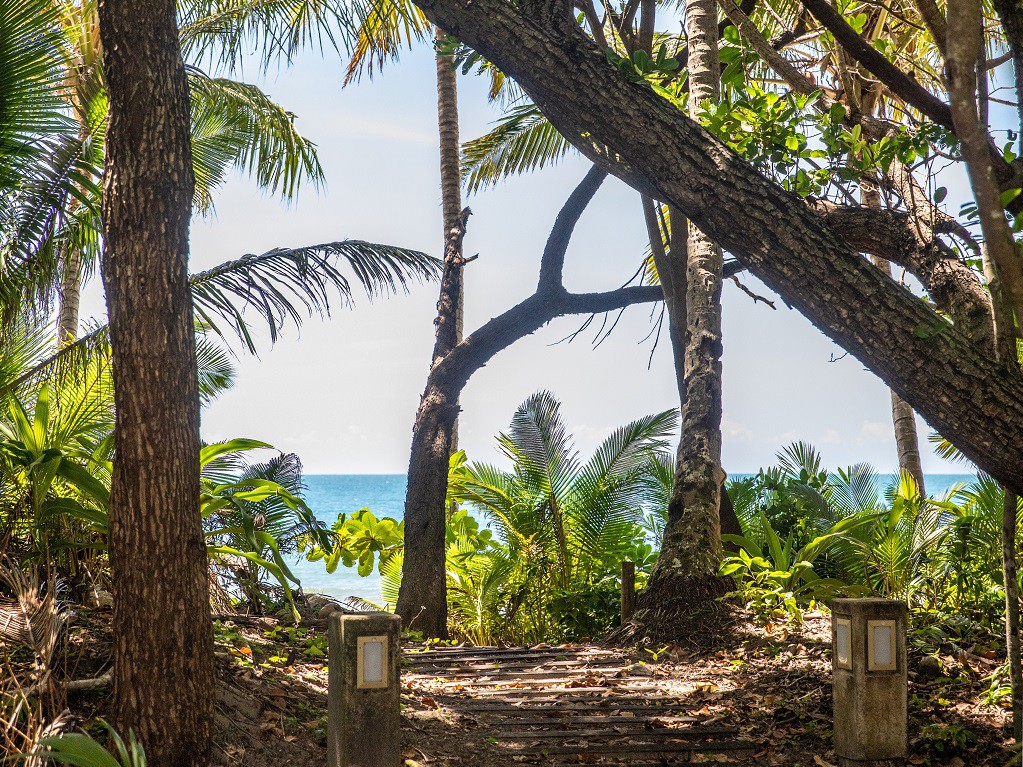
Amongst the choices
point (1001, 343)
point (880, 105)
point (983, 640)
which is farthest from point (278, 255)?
point (880, 105)

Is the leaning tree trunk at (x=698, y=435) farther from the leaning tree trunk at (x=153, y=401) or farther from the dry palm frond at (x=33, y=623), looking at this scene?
the dry palm frond at (x=33, y=623)

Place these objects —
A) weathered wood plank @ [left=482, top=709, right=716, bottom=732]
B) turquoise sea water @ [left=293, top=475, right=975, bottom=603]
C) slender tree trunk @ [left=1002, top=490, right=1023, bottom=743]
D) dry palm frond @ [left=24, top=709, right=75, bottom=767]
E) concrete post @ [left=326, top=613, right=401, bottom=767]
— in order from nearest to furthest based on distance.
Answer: dry palm frond @ [left=24, top=709, right=75, bottom=767] → concrete post @ [left=326, top=613, right=401, bottom=767] → slender tree trunk @ [left=1002, top=490, right=1023, bottom=743] → weathered wood plank @ [left=482, top=709, right=716, bottom=732] → turquoise sea water @ [left=293, top=475, right=975, bottom=603]

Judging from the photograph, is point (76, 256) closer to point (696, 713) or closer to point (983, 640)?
point (696, 713)

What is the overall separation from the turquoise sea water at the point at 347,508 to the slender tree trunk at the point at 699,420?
11785mm

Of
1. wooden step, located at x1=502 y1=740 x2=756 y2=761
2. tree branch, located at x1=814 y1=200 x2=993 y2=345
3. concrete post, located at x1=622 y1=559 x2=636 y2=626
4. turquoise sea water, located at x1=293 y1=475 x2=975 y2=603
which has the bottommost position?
turquoise sea water, located at x1=293 y1=475 x2=975 y2=603

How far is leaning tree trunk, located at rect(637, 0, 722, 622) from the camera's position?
7363mm

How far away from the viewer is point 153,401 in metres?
4.03

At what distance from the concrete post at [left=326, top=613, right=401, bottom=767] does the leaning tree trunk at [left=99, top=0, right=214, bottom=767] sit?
1.87 feet

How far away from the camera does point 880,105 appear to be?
29.8 ft

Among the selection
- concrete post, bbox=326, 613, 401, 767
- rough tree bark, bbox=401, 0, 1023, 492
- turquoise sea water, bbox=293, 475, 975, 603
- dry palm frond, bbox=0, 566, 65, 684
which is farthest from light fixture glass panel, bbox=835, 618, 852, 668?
turquoise sea water, bbox=293, 475, 975, 603

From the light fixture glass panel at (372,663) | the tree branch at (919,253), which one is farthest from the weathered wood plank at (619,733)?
the tree branch at (919,253)

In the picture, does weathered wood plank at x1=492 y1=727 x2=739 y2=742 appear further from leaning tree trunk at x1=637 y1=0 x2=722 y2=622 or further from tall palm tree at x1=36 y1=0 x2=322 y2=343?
tall palm tree at x1=36 y1=0 x2=322 y2=343

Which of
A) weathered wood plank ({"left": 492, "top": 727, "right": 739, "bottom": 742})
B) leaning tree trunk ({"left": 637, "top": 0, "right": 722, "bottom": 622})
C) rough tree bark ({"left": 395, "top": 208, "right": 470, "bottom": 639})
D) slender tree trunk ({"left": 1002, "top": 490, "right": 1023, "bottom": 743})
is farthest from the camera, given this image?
rough tree bark ({"left": 395, "top": 208, "right": 470, "bottom": 639})

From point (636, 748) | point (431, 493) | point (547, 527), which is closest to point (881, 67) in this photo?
point (636, 748)
